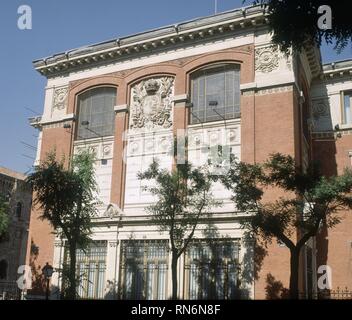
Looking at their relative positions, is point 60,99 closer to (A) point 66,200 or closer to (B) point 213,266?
(A) point 66,200

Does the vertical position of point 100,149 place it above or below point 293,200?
above

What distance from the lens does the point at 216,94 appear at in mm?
25422

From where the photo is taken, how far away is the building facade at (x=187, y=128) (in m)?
22.7

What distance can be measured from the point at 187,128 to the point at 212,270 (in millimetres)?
7326

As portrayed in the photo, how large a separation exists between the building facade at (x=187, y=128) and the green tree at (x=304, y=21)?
999 centimetres

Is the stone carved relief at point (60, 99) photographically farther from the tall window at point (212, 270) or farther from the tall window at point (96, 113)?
the tall window at point (212, 270)

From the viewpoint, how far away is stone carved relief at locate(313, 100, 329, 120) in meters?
28.3

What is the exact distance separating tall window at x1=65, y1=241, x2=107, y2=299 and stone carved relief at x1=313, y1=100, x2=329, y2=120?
14.1m

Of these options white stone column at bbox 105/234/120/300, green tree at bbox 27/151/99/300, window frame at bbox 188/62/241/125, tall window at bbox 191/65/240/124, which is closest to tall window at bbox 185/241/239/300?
white stone column at bbox 105/234/120/300

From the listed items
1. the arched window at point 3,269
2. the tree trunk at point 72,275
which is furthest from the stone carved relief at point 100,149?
→ the arched window at point 3,269

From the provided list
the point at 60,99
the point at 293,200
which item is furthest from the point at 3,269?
the point at 293,200
